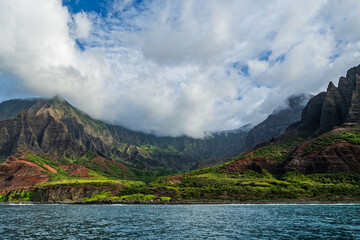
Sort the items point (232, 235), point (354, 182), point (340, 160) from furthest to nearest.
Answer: point (340, 160) < point (354, 182) < point (232, 235)

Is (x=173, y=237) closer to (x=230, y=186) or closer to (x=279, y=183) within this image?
(x=230, y=186)

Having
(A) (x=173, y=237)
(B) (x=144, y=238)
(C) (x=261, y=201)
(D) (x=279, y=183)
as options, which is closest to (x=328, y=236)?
(A) (x=173, y=237)

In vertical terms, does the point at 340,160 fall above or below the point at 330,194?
above

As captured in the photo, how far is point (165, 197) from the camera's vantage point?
199375 mm

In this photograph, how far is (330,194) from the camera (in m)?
162

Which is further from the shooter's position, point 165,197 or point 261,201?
point 165,197

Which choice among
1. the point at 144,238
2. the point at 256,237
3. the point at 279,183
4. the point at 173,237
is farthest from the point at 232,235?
the point at 279,183

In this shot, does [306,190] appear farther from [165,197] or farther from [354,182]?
[165,197]

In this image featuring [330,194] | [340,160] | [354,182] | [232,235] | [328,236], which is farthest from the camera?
[340,160]

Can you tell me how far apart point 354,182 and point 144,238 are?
7292 inches

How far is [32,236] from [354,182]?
657ft

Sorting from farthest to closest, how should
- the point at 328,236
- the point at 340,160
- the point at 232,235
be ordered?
the point at 340,160 → the point at 232,235 → the point at 328,236

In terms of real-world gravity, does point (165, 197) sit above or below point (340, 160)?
below

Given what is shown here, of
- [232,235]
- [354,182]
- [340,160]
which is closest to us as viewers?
A: [232,235]
